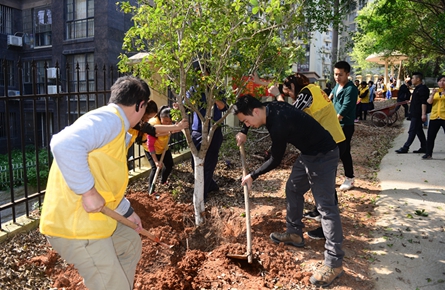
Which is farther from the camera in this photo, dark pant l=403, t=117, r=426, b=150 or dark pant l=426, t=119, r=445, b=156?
dark pant l=403, t=117, r=426, b=150

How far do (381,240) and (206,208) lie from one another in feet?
6.94

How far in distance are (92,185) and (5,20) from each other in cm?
2079

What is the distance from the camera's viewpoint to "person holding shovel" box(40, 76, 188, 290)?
1854 mm

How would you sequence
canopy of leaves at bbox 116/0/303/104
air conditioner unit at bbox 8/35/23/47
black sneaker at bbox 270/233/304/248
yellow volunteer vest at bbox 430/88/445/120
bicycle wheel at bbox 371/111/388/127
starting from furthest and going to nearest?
1. air conditioner unit at bbox 8/35/23/47
2. bicycle wheel at bbox 371/111/388/127
3. yellow volunteer vest at bbox 430/88/445/120
4. black sneaker at bbox 270/233/304/248
5. canopy of leaves at bbox 116/0/303/104

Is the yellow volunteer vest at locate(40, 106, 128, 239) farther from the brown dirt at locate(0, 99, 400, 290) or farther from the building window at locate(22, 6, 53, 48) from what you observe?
the building window at locate(22, 6, 53, 48)

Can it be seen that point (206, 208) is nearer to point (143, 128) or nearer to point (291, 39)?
A: point (143, 128)

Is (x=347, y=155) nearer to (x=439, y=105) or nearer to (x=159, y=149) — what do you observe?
(x=159, y=149)

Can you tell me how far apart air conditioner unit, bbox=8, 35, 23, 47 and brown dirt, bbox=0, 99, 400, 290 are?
1627 cm

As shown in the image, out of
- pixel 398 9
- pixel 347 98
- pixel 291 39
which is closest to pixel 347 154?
pixel 347 98

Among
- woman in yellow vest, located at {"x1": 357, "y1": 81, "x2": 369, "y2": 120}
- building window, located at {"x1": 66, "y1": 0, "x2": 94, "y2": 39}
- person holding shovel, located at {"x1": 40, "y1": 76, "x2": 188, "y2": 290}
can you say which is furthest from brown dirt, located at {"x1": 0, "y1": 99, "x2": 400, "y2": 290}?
building window, located at {"x1": 66, "y1": 0, "x2": 94, "y2": 39}

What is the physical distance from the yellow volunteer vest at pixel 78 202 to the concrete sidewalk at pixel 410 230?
7.82ft

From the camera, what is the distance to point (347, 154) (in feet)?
17.2

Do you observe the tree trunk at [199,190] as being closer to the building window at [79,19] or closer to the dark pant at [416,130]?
the dark pant at [416,130]

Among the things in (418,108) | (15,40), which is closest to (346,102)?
(418,108)
